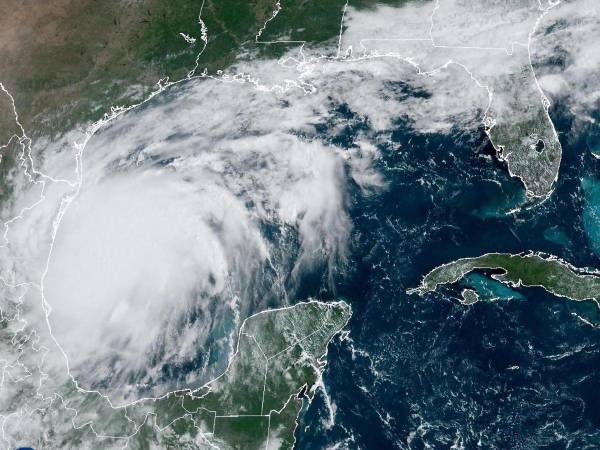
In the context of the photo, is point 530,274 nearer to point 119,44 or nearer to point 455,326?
point 455,326

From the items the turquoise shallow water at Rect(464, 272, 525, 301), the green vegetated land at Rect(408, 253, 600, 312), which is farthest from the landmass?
the turquoise shallow water at Rect(464, 272, 525, 301)

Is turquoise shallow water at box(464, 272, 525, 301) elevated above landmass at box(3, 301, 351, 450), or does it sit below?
above

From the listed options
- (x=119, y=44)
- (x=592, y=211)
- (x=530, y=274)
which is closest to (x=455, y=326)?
(x=530, y=274)

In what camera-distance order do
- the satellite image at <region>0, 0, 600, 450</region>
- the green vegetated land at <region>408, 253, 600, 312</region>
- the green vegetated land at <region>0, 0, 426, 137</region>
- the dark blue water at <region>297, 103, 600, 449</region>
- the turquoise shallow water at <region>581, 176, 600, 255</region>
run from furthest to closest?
the green vegetated land at <region>0, 0, 426, 137</region> → the turquoise shallow water at <region>581, 176, 600, 255</region> → the green vegetated land at <region>408, 253, 600, 312</region> → the satellite image at <region>0, 0, 600, 450</region> → the dark blue water at <region>297, 103, 600, 449</region>

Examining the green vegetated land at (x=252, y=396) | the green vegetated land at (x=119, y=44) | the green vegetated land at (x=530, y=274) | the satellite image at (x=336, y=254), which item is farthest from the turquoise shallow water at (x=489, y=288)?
the green vegetated land at (x=119, y=44)

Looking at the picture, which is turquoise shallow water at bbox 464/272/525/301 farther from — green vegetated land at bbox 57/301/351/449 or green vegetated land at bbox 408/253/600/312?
green vegetated land at bbox 57/301/351/449

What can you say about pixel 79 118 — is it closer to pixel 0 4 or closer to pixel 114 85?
pixel 114 85

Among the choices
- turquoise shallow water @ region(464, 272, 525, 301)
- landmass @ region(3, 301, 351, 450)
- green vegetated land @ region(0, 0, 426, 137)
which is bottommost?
landmass @ region(3, 301, 351, 450)
